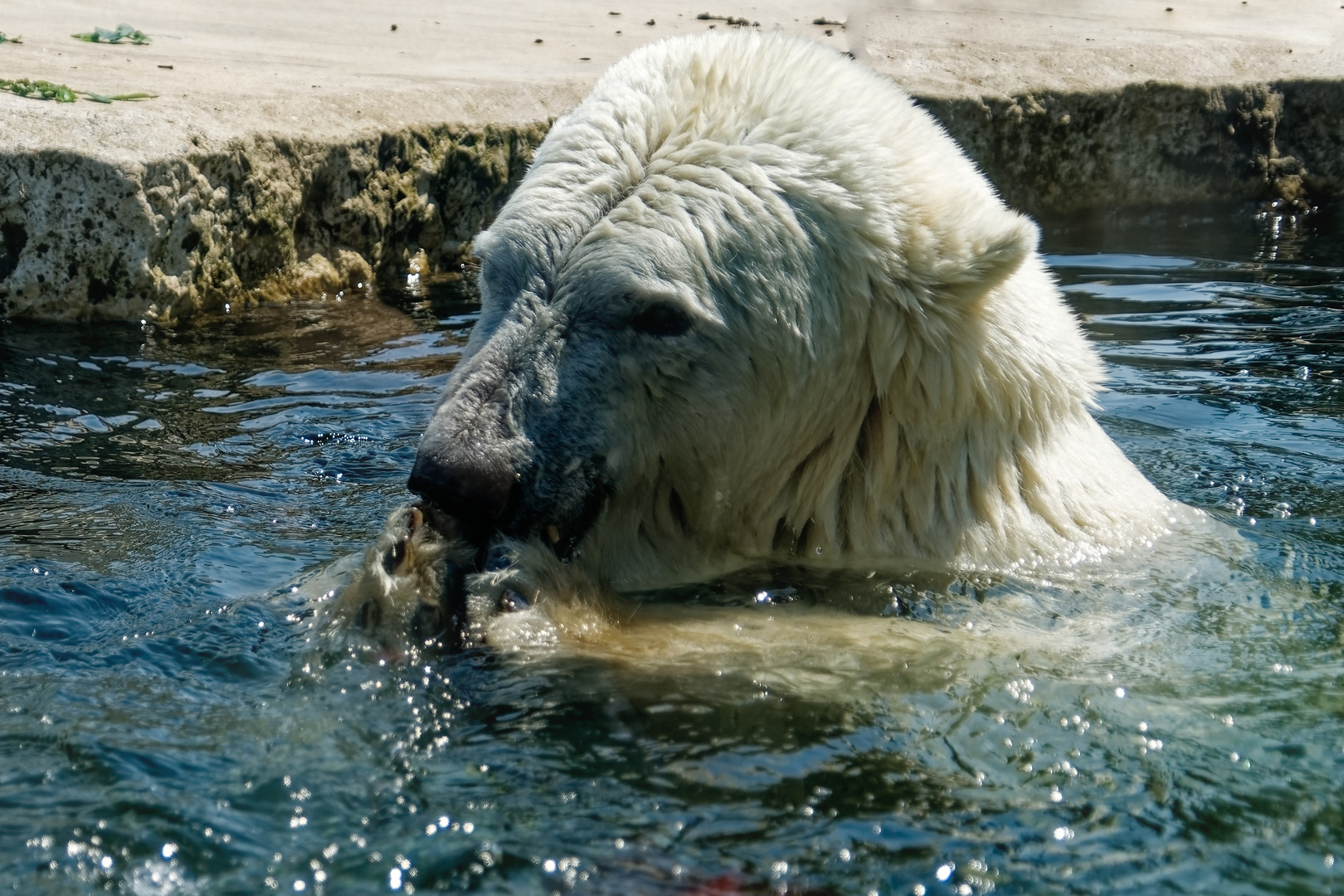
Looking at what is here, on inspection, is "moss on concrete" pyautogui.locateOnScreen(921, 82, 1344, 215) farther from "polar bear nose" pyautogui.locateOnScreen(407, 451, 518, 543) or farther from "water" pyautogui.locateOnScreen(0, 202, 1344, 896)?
→ "polar bear nose" pyautogui.locateOnScreen(407, 451, 518, 543)

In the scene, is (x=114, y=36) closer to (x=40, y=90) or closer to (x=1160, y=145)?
(x=40, y=90)

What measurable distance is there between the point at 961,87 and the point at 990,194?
5.13 m

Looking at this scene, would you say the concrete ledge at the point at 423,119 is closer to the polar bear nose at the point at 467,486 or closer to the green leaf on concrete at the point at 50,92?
the green leaf on concrete at the point at 50,92

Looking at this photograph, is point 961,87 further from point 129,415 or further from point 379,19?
point 129,415

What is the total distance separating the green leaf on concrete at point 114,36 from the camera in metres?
8.10

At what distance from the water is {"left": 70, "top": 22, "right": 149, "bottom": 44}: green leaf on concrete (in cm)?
474

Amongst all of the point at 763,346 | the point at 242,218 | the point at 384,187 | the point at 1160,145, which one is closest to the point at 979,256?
the point at 763,346

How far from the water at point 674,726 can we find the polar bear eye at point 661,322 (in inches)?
24.3

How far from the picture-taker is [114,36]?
8.18 m

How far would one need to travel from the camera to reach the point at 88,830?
2.14 meters

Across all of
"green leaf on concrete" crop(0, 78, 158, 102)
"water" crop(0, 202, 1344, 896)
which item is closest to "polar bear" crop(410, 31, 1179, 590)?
"water" crop(0, 202, 1344, 896)

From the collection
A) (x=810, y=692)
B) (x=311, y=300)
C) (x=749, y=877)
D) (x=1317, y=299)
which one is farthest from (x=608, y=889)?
(x=1317, y=299)

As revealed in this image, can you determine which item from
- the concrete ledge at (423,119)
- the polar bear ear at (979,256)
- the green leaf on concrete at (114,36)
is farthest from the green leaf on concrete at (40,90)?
the polar bear ear at (979,256)

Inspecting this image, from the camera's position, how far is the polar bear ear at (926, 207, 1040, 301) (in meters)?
3.11
